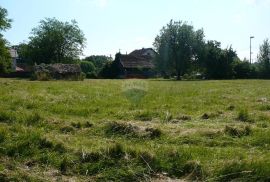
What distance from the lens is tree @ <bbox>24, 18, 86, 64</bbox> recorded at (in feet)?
334

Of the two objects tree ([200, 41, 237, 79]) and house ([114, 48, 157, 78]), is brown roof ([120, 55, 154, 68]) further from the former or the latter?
tree ([200, 41, 237, 79])

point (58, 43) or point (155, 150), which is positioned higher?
point (58, 43)

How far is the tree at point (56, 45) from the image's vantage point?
102 meters

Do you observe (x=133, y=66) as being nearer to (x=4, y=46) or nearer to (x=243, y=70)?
(x=243, y=70)

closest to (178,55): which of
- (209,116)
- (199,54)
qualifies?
(199,54)

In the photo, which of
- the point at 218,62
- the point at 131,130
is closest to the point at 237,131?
the point at 131,130

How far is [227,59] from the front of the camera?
7338 cm

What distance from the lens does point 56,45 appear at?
102062mm

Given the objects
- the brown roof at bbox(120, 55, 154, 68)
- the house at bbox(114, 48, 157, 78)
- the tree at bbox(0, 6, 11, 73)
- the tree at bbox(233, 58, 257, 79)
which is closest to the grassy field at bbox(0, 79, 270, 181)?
the tree at bbox(0, 6, 11, 73)

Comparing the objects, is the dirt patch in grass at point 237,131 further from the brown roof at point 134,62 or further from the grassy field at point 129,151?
the brown roof at point 134,62

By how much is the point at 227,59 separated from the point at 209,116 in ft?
210

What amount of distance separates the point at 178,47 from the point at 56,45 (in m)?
37.7

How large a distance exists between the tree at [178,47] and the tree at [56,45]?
1212 inches

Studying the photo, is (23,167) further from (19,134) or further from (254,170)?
(254,170)
